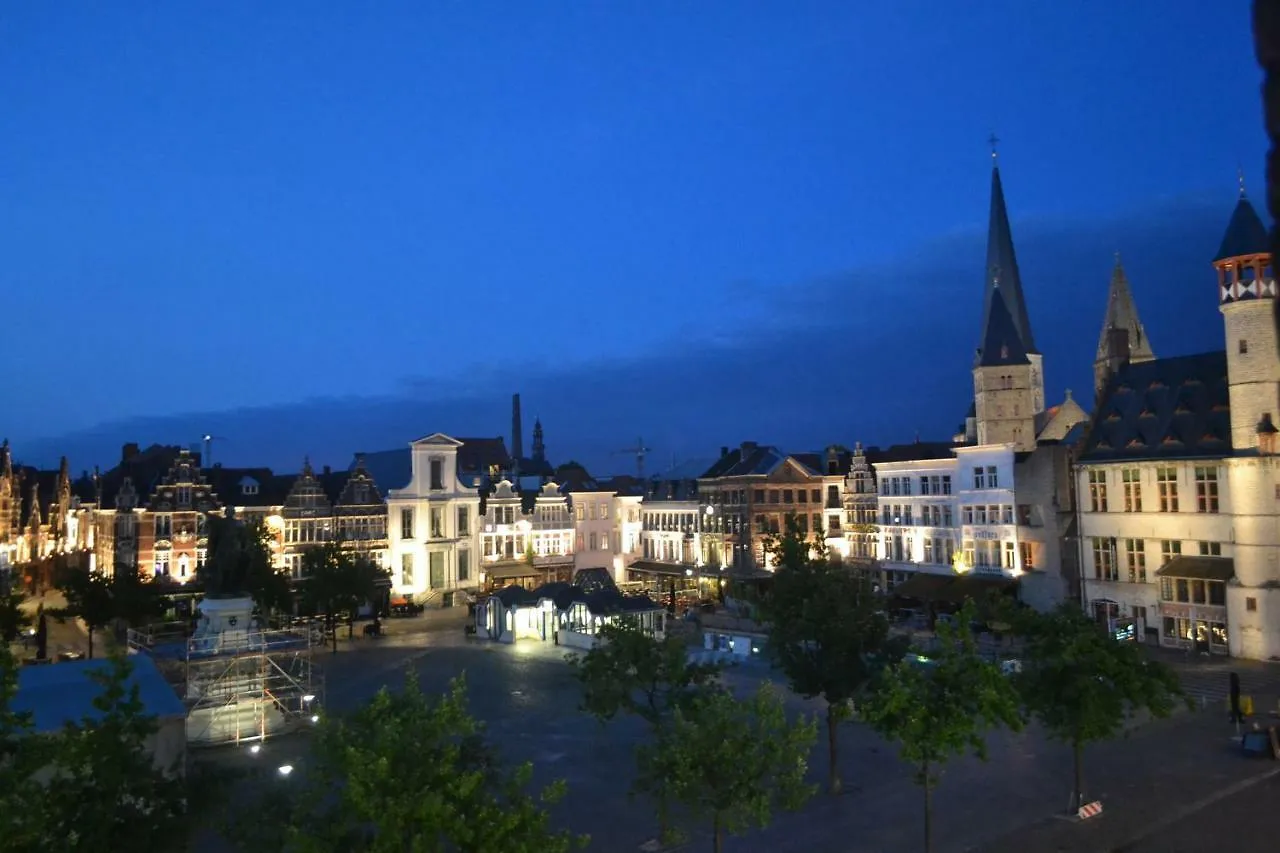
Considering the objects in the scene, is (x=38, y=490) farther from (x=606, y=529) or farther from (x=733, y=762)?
(x=733, y=762)

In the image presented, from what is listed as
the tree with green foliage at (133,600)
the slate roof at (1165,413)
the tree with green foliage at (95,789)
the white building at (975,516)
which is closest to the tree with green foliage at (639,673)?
the tree with green foliage at (95,789)

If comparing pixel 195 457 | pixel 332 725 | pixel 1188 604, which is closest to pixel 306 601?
pixel 195 457

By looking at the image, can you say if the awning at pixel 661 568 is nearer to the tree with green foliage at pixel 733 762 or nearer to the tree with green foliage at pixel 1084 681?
the tree with green foliage at pixel 1084 681

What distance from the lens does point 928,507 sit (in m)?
57.6

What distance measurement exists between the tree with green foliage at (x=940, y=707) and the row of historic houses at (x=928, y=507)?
45.1 feet

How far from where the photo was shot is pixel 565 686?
39344mm

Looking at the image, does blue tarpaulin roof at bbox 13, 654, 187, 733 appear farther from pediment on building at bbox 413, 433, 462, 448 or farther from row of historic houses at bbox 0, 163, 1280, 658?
pediment on building at bbox 413, 433, 462, 448

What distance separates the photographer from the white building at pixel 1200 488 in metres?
41.8

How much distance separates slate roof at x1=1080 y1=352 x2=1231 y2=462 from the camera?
45.2 m

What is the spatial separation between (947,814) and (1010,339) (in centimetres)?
3996

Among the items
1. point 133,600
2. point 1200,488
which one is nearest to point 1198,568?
point 1200,488

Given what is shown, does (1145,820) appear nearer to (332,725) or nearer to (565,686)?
(332,725)

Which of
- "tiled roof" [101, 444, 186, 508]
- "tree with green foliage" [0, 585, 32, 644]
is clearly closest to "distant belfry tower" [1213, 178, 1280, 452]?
"tree with green foliage" [0, 585, 32, 644]

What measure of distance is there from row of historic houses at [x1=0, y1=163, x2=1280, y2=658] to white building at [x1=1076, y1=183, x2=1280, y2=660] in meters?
0.10
